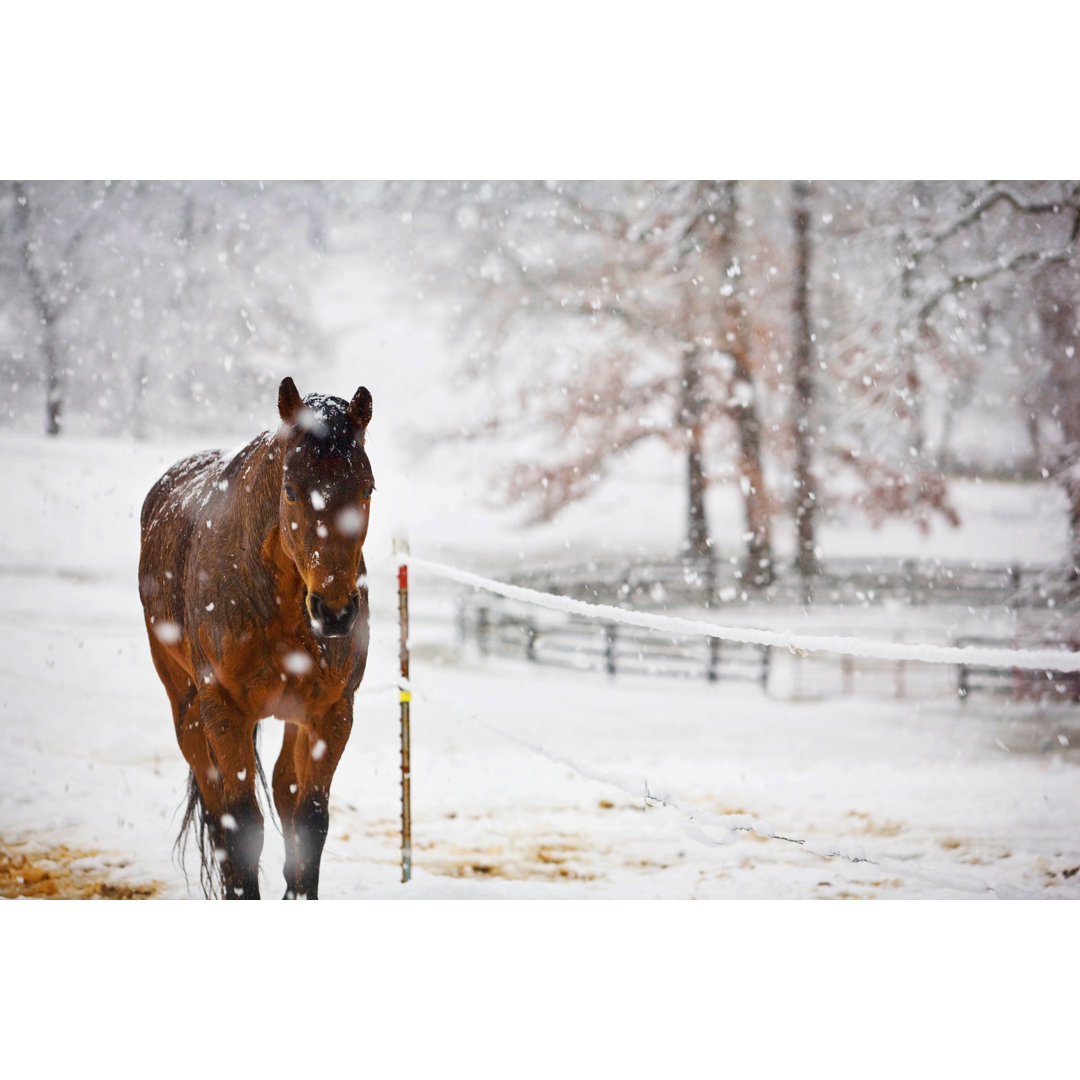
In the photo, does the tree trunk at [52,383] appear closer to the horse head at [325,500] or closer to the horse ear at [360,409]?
the horse head at [325,500]

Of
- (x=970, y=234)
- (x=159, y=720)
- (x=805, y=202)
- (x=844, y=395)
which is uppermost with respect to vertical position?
(x=805, y=202)

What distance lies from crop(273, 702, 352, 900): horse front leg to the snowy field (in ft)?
1.26

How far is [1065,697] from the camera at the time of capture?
4.69 metres

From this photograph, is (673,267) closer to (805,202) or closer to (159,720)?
(805,202)

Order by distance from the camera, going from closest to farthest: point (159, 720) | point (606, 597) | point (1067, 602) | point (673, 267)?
point (159, 720) < point (1067, 602) < point (673, 267) < point (606, 597)

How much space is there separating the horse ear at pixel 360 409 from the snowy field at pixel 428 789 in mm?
758

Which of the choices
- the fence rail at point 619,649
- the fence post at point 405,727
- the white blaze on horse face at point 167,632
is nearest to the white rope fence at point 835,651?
the fence post at point 405,727

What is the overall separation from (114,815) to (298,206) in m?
2.81

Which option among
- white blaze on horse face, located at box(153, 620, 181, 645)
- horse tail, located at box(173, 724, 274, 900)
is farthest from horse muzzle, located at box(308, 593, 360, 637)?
white blaze on horse face, located at box(153, 620, 181, 645)

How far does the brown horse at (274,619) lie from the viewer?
6.64 feet

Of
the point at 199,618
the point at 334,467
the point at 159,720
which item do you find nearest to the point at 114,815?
the point at 159,720

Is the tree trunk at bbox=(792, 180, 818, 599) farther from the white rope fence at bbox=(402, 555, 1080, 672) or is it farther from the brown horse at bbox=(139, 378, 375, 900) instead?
the brown horse at bbox=(139, 378, 375, 900)

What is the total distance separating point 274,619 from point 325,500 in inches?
19.0

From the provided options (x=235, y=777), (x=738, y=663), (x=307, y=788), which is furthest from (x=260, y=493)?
(x=738, y=663)
